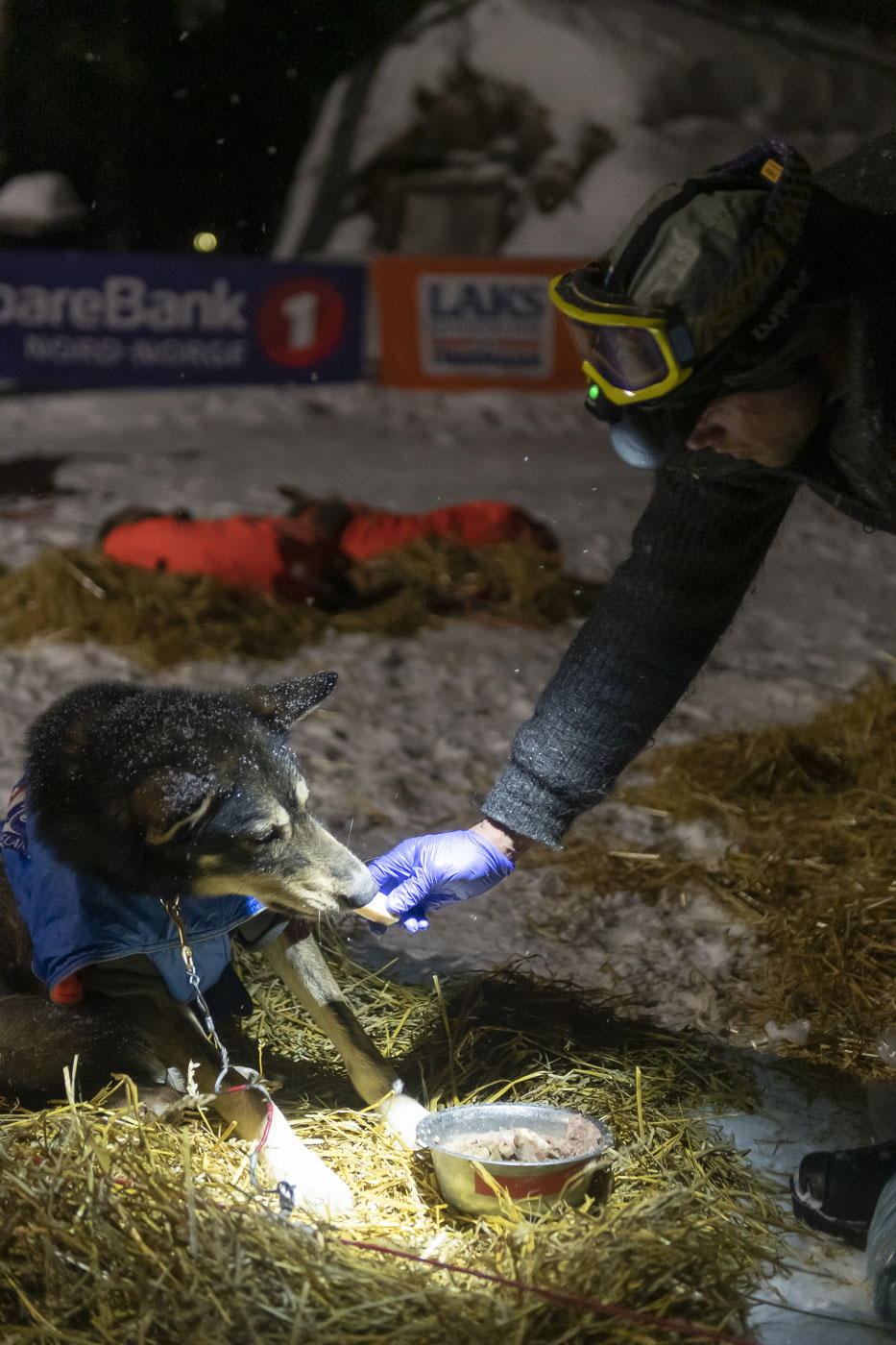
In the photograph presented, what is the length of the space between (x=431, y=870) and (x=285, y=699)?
0.49 metres

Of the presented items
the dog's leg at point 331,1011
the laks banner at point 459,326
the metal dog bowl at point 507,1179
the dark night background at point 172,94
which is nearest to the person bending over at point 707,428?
the dog's leg at point 331,1011

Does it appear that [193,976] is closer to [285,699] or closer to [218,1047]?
[218,1047]

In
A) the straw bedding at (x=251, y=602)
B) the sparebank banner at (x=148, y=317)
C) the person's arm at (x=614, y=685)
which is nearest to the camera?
the person's arm at (x=614, y=685)

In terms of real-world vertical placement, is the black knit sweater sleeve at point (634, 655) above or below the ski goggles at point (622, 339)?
below

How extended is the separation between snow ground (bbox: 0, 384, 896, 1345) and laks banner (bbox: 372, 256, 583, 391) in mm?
222

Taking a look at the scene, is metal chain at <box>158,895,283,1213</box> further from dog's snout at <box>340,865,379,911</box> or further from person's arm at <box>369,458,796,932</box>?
person's arm at <box>369,458,796,932</box>

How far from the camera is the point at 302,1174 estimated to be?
2.26 meters

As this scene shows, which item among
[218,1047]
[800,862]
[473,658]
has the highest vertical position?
[218,1047]

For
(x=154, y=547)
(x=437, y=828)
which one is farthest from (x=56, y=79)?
(x=437, y=828)

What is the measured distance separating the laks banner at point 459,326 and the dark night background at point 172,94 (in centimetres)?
347

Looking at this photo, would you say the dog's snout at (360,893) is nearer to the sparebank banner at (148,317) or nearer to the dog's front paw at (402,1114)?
the dog's front paw at (402,1114)

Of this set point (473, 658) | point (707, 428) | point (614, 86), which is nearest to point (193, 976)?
point (707, 428)

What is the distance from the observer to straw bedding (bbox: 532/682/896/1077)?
310cm

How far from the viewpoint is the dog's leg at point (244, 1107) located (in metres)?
2.24
